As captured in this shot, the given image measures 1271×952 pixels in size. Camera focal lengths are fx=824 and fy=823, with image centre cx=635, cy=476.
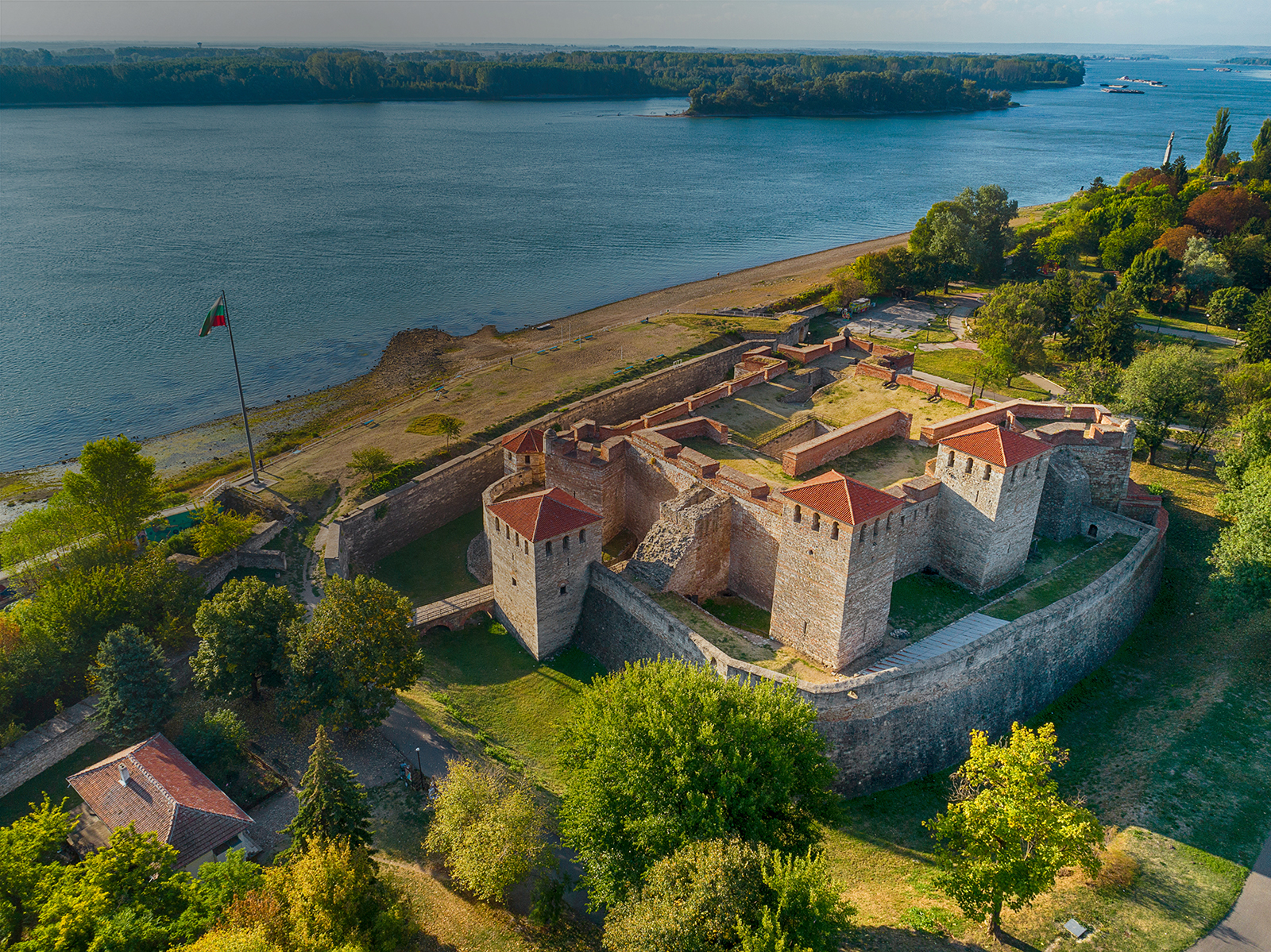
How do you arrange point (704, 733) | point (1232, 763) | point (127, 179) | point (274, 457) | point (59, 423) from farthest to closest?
1. point (127, 179)
2. point (59, 423)
3. point (274, 457)
4. point (1232, 763)
5. point (704, 733)

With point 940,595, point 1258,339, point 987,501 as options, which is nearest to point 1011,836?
point 940,595

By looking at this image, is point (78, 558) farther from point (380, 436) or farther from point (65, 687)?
point (380, 436)

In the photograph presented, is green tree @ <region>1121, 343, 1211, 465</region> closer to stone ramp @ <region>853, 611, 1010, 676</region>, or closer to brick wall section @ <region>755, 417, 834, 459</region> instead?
brick wall section @ <region>755, 417, 834, 459</region>

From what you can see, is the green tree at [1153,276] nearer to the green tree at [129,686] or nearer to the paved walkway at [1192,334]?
the paved walkway at [1192,334]

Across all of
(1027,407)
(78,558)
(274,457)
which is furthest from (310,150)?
(1027,407)

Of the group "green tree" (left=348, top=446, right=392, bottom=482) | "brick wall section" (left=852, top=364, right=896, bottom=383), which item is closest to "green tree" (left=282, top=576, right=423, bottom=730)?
"green tree" (left=348, top=446, right=392, bottom=482)

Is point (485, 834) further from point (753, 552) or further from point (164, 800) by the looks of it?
point (753, 552)
